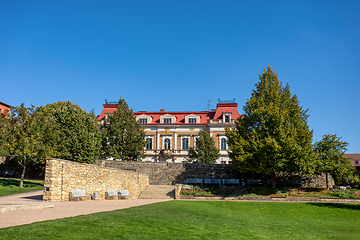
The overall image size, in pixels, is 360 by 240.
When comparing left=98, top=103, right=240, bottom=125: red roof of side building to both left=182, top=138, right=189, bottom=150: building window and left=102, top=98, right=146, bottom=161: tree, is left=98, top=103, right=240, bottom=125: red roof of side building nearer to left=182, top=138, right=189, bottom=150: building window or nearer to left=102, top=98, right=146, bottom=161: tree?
left=182, top=138, right=189, bottom=150: building window

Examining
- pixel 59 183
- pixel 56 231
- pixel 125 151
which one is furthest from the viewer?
pixel 125 151

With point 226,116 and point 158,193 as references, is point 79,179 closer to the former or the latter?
point 158,193

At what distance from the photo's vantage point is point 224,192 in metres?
28.9

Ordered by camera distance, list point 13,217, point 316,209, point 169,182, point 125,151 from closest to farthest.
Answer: point 13,217 → point 316,209 → point 169,182 → point 125,151

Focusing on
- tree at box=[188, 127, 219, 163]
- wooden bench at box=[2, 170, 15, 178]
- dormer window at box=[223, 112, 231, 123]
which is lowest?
wooden bench at box=[2, 170, 15, 178]

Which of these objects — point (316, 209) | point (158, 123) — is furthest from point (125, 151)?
point (316, 209)

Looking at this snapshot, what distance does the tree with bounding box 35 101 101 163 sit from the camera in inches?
1190

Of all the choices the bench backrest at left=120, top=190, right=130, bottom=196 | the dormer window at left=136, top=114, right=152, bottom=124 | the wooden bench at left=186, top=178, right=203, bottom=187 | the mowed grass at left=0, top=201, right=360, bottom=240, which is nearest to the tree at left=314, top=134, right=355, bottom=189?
the mowed grass at left=0, top=201, right=360, bottom=240

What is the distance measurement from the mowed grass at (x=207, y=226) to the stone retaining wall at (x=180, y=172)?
14694mm

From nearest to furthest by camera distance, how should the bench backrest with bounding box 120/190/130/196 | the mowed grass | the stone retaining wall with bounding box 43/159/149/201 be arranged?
1. the mowed grass
2. the stone retaining wall with bounding box 43/159/149/201
3. the bench backrest with bounding box 120/190/130/196

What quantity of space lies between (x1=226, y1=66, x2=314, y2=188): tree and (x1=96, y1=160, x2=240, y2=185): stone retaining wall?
17.9ft

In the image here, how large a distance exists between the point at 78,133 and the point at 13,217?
21880 millimetres

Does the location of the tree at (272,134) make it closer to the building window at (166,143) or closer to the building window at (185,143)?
the building window at (185,143)

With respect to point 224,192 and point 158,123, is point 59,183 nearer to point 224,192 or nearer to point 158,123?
point 224,192
